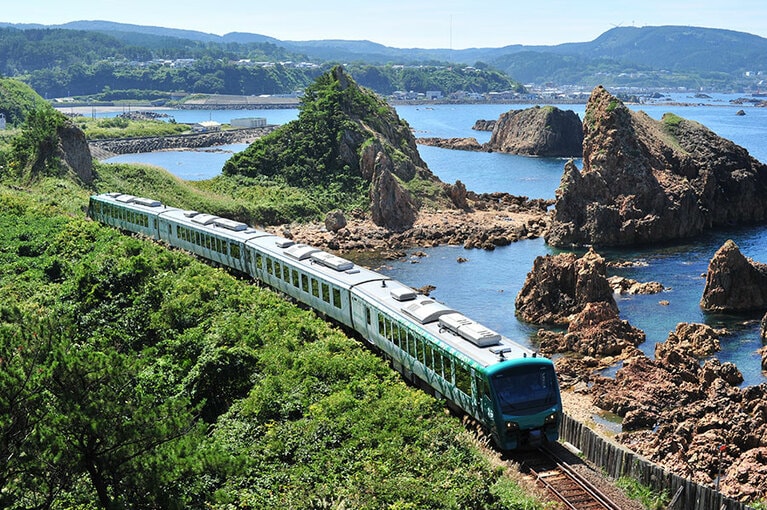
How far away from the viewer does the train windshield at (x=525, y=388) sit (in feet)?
72.4

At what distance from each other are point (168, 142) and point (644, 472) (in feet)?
465

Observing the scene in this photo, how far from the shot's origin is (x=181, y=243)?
4778 cm

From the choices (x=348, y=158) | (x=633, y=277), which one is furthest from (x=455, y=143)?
(x=633, y=277)

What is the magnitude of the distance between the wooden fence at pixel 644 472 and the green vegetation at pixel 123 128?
13301 centimetres

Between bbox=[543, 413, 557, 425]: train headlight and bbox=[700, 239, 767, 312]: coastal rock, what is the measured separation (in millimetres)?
29962

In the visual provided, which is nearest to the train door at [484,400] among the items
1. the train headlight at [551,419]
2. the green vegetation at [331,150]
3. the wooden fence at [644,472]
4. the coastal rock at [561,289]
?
the train headlight at [551,419]

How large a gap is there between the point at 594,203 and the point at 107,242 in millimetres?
43208

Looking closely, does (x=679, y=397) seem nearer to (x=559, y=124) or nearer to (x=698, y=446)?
(x=698, y=446)

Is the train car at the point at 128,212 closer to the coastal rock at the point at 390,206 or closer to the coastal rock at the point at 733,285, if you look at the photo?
the coastal rock at the point at 390,206

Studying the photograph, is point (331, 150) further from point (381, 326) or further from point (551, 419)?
point (551, 419)

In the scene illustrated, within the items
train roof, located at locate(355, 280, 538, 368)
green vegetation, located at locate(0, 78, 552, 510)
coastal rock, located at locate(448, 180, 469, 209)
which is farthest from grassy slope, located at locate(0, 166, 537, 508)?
coastal rock, located at locate(448, 180, 469, 209)

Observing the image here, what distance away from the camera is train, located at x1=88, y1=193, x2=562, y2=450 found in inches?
875

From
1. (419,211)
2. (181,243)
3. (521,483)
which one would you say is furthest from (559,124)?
(521,483)

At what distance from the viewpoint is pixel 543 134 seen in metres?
145
